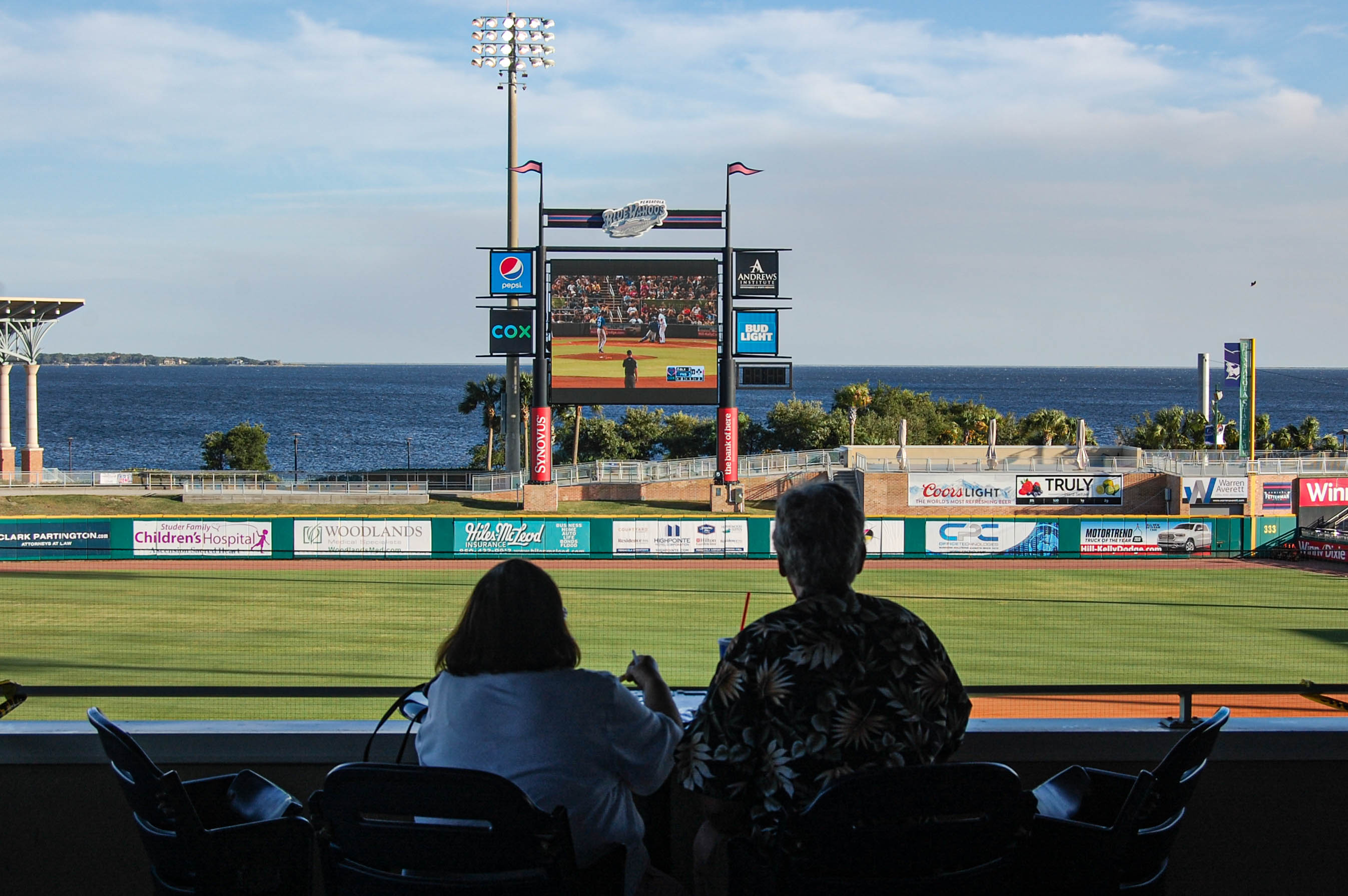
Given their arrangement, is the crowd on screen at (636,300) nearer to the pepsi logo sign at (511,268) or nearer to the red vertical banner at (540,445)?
the pepsi logo sign at (511,268)

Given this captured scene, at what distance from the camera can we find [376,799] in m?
2.07

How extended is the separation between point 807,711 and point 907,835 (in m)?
0.30

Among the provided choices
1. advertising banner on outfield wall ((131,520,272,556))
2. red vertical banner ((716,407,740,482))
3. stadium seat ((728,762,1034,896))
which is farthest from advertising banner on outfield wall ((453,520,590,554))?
stadium seat ((728,762,1034,896))

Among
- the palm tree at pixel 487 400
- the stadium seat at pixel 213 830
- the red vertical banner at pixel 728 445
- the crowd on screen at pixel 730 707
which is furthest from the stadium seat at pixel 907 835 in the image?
the palm tree at pixel 487 400

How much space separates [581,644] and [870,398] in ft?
156

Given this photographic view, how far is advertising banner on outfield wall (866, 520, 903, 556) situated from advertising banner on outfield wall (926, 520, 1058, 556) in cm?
75

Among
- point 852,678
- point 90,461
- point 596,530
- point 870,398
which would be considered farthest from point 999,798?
point 90,461

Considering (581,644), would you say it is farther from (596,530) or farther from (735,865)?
(735,865)

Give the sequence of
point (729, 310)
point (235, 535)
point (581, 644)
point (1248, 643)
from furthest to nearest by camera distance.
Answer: point (729, 310), point (235, 535), point (1248, 643), point (581, 644)

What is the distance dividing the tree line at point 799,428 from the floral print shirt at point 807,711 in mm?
48616

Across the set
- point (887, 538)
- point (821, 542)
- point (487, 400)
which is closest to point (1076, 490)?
point (887, 538)

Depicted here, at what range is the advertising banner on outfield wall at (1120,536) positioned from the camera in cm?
2808

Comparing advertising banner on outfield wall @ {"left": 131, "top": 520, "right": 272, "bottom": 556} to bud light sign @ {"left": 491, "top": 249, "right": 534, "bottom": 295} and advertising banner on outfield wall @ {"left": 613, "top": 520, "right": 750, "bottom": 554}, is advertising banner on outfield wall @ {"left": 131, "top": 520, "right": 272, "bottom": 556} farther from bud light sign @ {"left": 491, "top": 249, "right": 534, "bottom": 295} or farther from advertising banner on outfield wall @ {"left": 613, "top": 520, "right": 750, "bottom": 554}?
bud light sign @ {"left": 491, "top": 249, "right": 534, "bottom": 295}

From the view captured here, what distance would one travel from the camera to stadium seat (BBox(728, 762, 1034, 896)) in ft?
6.71
